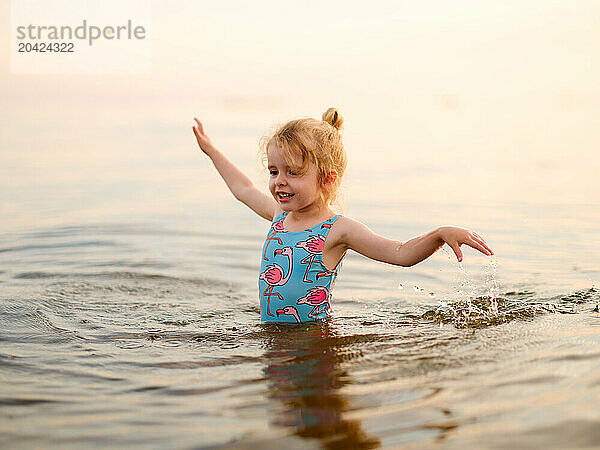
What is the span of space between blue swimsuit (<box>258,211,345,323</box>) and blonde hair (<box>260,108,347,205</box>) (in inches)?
10.4

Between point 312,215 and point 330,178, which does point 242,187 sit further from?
point 330,178

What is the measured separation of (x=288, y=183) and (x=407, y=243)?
76 centimetres

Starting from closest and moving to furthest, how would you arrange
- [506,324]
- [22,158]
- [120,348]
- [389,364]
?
[389,364] < [120,348] < [506,324] < [22,158]

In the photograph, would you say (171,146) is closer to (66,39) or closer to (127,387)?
(66,39)

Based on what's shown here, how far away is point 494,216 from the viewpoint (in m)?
8.33

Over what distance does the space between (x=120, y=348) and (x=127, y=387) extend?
2.38ft

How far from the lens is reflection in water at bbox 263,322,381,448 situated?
118 inches

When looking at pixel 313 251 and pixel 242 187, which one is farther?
pixel 242 187

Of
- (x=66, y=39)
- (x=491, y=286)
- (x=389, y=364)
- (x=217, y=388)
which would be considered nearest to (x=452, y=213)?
(x=491, y=286)

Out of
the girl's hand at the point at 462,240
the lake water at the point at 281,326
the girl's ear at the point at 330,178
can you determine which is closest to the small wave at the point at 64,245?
the lake water at the point at 281,326

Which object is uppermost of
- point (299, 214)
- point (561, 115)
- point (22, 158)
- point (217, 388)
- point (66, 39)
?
point (66, 39)

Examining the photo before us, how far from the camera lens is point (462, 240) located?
4133 mm

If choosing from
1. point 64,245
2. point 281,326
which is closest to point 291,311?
point 281,326

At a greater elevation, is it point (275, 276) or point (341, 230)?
point (341, 230)
